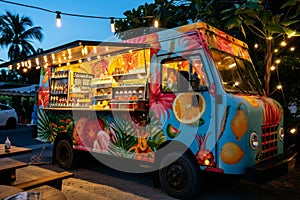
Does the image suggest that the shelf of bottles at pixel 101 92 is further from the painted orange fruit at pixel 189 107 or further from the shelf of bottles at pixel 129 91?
the painted orange fruit at pixel 189 107

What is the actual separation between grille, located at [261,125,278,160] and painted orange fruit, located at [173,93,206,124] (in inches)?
42.6

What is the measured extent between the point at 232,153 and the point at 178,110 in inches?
43.8

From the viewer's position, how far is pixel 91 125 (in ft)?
19.3

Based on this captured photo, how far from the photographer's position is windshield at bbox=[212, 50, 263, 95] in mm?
4222

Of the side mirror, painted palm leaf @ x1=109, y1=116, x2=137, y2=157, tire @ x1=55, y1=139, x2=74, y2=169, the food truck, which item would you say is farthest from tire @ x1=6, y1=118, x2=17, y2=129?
the side mirror

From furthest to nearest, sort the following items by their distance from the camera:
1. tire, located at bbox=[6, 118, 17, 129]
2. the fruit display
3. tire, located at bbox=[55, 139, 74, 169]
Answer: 1. tire, located at bbox=[6, 118, 17, 129]
2. tire, located at bbox=[55, 139, 74, 169]
3. the fruit display

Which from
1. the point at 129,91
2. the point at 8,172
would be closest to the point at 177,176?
the point at 129,91

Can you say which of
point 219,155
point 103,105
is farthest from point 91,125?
point 219,155

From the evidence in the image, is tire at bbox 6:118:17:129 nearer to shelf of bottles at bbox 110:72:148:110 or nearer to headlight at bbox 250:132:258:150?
shelf of bottles at bbox 110:72:148:110

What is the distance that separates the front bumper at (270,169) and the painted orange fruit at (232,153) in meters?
0.20

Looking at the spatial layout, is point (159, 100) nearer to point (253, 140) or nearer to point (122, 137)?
point (122, 137)

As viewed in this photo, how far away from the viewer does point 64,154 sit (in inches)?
259

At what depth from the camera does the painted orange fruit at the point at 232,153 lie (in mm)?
3824

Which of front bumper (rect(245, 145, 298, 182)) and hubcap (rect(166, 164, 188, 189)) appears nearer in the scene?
front bumper (rect(245, 145, 298, 182))
